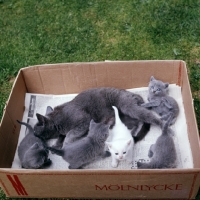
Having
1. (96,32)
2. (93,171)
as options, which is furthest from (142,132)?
(96,32)

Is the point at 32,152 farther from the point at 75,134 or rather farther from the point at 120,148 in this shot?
the point at 120,148

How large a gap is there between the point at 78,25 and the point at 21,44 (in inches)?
23.3

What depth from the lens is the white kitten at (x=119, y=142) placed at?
1940 millimetres

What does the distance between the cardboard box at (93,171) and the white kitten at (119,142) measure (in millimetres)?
216

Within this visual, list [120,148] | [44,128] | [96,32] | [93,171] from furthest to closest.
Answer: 1. [96,32]
2. [44,128]
3. [120,148]
4. [93,171]

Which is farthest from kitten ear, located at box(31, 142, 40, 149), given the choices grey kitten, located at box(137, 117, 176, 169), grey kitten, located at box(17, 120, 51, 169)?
grey kitten, located at box(137, 117, 176, 169)

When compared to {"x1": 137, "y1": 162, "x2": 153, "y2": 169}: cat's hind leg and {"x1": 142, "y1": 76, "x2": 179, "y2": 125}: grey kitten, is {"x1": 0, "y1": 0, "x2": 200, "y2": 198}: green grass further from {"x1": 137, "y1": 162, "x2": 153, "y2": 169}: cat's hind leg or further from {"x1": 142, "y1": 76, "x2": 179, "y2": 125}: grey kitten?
{"x1": 137, "y1": 162, "x2": 153, "y2": 169}: cat's hind leg

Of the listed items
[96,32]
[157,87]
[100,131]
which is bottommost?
[100,131]

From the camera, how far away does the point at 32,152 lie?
2043mm

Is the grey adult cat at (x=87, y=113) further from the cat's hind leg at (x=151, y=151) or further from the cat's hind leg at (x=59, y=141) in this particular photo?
the cat's hind leg at (x=151, y=151)

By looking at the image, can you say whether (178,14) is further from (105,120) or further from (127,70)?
(105,120)

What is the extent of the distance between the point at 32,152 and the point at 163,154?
791 mm

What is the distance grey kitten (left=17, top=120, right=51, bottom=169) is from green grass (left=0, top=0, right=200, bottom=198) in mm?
584

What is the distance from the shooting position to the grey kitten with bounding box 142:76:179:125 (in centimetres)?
230
